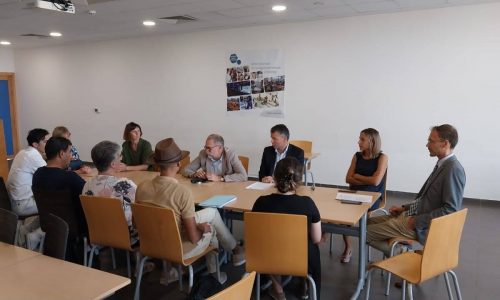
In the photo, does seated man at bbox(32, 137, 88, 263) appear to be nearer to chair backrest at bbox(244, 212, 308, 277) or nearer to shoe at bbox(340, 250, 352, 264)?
chair backrest at bbox(244, 212, 308, 277)

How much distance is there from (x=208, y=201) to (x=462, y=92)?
4.11m

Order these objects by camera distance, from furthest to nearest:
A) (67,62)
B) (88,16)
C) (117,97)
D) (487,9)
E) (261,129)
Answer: (67,62), (117,97), (261,129), (88,16), (487,9)

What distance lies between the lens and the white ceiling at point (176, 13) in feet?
15.8

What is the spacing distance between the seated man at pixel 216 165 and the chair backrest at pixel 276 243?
4.65ft

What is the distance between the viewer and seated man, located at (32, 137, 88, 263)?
2.95 meters

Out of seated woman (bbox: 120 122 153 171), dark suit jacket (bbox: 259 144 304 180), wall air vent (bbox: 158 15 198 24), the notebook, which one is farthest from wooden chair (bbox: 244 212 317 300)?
wall air vent (bbox: 158 15 198 24)

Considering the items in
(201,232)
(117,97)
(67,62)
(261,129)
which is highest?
(67,62)

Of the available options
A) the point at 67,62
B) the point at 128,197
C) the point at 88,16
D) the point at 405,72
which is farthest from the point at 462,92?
the point at 67,62

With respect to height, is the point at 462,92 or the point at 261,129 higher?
the point at 462,92

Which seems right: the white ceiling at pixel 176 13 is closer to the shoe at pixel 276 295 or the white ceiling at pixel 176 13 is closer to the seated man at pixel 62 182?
the seated man at pixel 62 182

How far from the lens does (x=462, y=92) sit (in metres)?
5.28

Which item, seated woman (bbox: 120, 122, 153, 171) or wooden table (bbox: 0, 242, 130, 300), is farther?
seated woman (bbox: 120, 122, 153, 171)

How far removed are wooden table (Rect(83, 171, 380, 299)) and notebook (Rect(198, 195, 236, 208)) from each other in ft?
0.14

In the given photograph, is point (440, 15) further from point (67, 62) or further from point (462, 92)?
point (67, 62)
